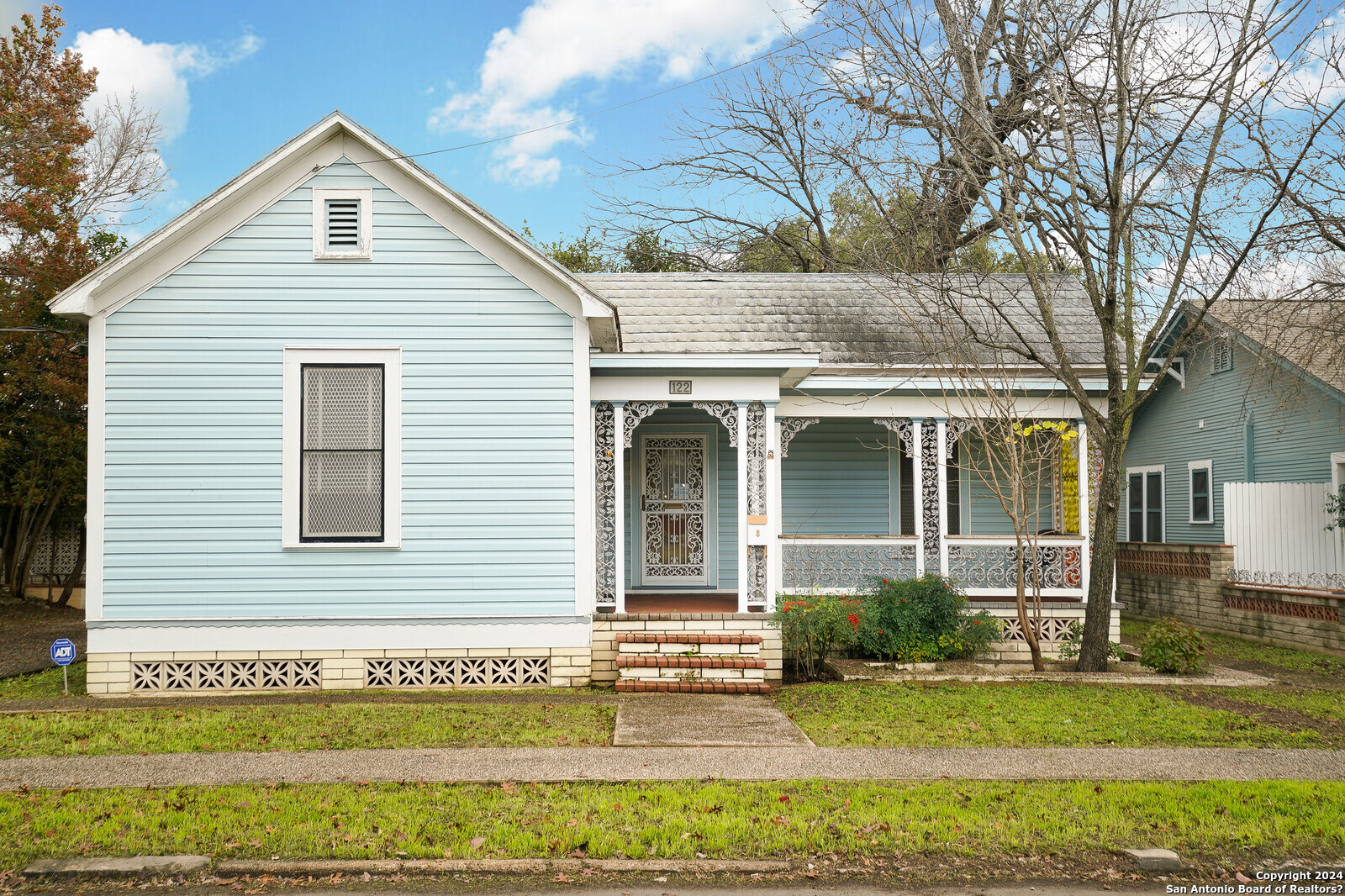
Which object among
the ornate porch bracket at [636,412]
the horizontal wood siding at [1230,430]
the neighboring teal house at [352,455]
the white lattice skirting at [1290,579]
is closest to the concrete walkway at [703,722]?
the neighboring teal house at [352,455]

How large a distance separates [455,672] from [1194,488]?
1694cm

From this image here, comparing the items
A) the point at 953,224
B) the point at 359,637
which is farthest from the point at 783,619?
the point at 953,224

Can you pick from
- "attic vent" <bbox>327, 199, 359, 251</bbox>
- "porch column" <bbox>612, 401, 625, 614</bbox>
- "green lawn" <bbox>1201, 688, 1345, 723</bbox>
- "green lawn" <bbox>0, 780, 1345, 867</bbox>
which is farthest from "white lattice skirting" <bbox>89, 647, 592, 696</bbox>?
"green lawn" <bbox>1201, 688, 1345, 723</bbox>

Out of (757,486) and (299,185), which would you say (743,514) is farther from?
(299,185)

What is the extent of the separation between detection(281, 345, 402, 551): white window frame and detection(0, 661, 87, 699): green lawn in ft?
9.89

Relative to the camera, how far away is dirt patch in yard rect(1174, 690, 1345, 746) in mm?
8750

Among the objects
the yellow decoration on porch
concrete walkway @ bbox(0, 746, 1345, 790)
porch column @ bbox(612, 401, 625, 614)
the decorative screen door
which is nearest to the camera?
concrete walkway @ bbox(0, 746, 1345, 790)

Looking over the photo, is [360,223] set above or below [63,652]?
above

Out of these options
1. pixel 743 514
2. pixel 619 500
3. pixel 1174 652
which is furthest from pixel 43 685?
pixel 1174 652

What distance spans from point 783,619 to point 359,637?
4966mm

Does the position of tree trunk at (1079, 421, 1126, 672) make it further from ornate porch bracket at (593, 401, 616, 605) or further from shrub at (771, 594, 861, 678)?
ornate porch bracket at (593, 401, 616, 605)

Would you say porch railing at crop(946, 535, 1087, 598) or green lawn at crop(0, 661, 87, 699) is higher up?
porch railing at crop(946, 535, 1087, 598)

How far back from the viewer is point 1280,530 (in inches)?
686

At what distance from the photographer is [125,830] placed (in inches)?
231
